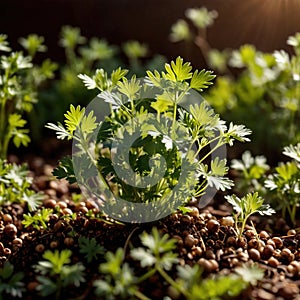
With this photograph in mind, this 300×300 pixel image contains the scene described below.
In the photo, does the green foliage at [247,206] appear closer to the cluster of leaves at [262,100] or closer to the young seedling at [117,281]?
the young seedling at [117,281]

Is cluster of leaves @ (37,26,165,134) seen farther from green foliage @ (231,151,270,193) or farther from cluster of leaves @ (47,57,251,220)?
cluster of leaves @ (47,57,251,220)

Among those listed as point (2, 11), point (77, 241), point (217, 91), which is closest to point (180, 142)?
point (77, 241)

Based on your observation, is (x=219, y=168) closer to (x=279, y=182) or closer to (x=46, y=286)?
(x=279, y=182)

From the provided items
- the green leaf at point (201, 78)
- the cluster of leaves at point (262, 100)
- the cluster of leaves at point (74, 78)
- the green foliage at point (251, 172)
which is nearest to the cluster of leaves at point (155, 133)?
the green leaf at point (201, 78)

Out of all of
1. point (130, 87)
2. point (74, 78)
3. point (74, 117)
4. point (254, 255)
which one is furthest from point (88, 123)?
point (74, 78)

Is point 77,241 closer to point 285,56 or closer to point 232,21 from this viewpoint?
point 285,56

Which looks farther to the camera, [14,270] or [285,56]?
[285,56]
